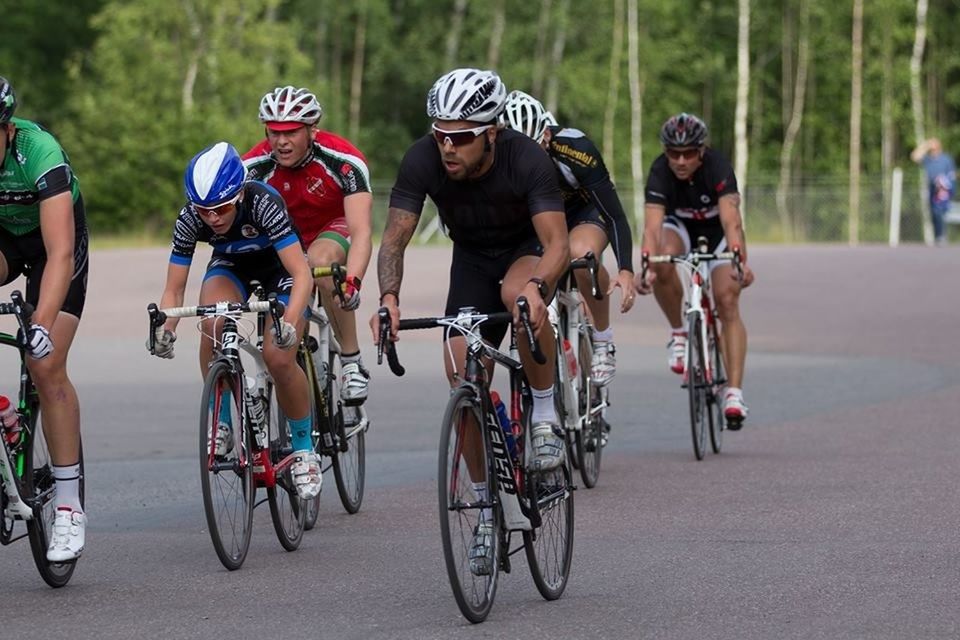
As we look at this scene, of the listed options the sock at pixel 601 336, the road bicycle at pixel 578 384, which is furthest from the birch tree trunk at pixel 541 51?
the road bicycle at pixel 578 384

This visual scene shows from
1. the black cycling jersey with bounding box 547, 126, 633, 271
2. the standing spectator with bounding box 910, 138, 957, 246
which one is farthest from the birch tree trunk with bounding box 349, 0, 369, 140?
the black cycling jersey with bounding box 547, 126, 633, 271

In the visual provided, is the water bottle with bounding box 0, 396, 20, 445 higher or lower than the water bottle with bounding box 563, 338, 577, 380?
higher

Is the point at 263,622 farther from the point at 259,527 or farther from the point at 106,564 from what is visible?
the point at 259,527

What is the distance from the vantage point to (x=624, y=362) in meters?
19.2

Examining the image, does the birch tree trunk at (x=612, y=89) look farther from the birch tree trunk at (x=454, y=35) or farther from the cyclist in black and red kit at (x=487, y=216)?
the cyclist in black and red kit at (x=487, y=216)

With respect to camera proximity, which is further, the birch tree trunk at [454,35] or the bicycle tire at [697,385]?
the birch tree trunk at [454,35]

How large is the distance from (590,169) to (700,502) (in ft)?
6.27

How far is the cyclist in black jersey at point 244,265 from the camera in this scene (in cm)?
816

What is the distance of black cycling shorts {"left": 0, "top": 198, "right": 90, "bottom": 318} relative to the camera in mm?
7703

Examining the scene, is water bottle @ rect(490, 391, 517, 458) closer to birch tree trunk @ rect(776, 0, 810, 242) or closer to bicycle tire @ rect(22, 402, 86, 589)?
bicycle tire @ rect(22, 402, 86, 589)

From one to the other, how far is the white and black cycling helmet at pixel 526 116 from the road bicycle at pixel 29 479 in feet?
11.0

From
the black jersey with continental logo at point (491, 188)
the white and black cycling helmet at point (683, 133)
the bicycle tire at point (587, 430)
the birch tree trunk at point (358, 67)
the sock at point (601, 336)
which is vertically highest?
the birch tree trunk at point (358, 67)

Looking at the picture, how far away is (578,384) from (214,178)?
10.4 ft

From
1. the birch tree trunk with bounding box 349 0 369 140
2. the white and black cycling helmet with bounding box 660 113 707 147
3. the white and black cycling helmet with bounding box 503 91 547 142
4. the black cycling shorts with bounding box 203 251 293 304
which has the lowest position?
the black cycling shorts with bounding box 203 251 293 304
